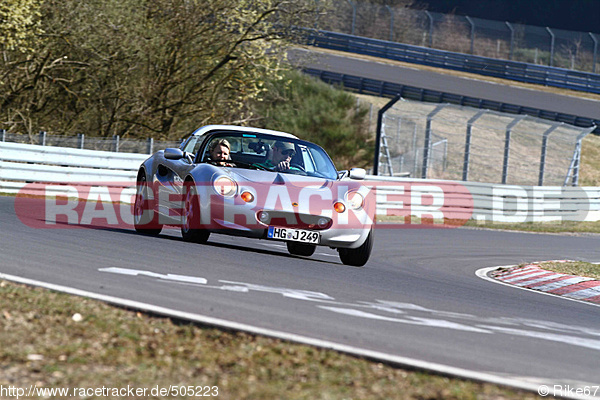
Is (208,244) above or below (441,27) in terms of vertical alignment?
below

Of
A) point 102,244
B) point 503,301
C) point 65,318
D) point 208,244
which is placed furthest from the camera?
point 208,244

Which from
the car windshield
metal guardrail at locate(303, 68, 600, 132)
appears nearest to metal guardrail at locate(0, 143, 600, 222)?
the car windshield

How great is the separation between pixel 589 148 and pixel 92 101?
21487mm

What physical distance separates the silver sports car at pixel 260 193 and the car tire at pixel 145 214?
0.07 metres

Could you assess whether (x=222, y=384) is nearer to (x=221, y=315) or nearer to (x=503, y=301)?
(x=221, y=315)

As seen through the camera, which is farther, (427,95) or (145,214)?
(427,95)

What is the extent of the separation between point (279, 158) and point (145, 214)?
2175 mm

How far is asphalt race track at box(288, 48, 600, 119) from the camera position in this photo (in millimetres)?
39344

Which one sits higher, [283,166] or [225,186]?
[283,166]

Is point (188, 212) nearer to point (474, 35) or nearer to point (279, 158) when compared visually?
point (279, 158)

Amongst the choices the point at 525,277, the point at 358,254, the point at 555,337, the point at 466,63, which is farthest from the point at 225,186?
the point at 466,63

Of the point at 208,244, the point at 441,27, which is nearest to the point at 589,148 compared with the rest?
the point at 441,27

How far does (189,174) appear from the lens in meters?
10.1

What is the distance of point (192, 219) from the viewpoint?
9.96m
